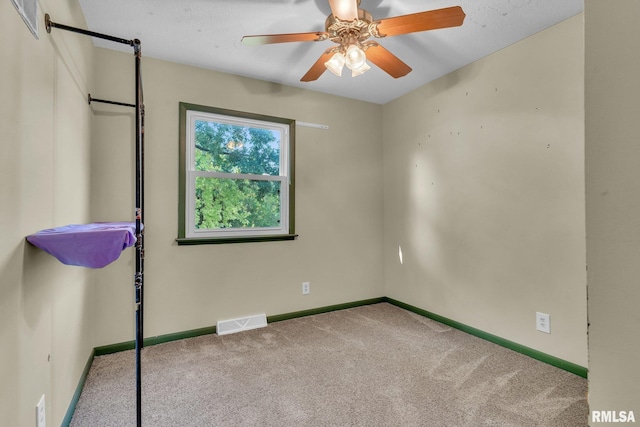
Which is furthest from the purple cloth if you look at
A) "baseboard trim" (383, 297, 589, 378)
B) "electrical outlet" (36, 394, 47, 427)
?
"baseboard trim" (383, 297, 589, 378)

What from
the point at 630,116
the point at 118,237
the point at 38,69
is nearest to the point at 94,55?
the point at 38,69

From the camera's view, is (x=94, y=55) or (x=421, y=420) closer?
(x=421, y=420)

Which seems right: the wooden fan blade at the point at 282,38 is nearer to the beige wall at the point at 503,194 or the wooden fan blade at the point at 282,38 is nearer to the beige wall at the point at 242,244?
the beige wall at the point at 242,244

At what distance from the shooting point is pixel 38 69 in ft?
4.16

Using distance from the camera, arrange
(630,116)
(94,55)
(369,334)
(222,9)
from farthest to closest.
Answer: (369,334) < (94,55) < (222,9) < (630,116)

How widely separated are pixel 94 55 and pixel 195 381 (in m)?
2.56

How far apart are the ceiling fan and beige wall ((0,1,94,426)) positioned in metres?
1.02

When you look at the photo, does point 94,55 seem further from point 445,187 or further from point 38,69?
point 445,187

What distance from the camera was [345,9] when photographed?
162cm

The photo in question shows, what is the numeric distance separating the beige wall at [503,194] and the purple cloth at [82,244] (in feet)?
8.71

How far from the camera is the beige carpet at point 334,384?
1704 millimetres

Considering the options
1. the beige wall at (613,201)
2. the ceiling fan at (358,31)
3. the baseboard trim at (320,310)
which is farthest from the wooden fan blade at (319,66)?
the baseboard trim at (320,310)

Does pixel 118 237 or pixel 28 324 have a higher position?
pixel 118 237

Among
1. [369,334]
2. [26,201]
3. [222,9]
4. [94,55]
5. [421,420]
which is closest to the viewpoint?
[26,201]
